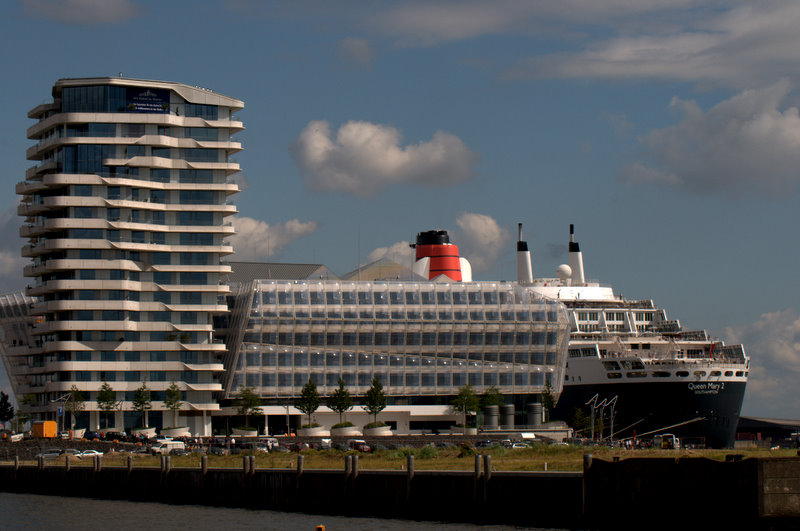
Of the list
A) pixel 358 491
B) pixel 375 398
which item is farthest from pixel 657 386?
pixel 358 491

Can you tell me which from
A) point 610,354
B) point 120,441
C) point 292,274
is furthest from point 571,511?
point 292,274

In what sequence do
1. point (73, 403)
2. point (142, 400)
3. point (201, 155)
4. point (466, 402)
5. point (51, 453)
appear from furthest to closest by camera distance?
point (466, 402)
point (201, 155)
point (142, 400)
point (73, 403)
point (51, 453)

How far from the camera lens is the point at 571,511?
64250mm

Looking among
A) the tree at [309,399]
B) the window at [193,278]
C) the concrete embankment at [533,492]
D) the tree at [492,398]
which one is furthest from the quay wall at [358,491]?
the tree at [492,398]

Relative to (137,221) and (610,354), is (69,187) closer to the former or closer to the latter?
(137,221)

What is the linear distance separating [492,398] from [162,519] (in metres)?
96.9

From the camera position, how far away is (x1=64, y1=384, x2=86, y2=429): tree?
515 feet

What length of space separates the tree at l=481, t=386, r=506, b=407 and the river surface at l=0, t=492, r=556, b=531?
3370 inches

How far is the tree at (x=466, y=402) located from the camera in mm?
169000

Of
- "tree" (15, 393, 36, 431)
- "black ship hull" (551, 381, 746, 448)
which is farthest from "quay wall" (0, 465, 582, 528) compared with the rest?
"black ship hull" (551, 381, 746, 448)

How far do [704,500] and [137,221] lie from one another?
376 ft

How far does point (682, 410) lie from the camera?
553ft

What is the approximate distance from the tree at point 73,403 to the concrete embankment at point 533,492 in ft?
216

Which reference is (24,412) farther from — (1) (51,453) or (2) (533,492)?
(2) (533,492)
